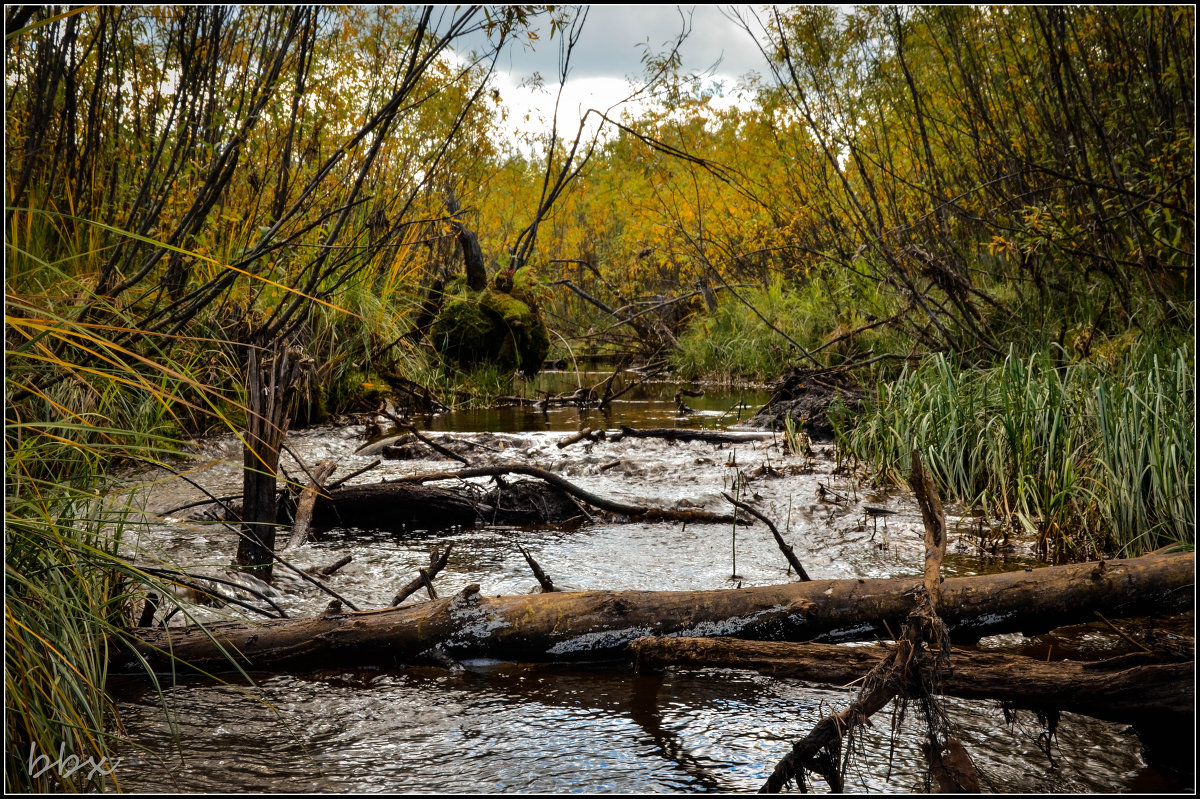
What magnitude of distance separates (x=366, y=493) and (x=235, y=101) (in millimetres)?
1958

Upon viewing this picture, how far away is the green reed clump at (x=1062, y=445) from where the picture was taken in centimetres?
345

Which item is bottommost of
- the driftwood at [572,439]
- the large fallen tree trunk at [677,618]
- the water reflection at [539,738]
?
the water reflection at [539,738]

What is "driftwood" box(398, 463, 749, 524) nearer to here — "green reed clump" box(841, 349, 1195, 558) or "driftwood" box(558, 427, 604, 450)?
"green reed clump" box(841, 349, 1195, 558)

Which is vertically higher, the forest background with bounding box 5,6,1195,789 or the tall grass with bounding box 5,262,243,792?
the forest background with bounding box 5,6,1195,789

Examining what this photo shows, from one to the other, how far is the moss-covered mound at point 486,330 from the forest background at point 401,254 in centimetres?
28

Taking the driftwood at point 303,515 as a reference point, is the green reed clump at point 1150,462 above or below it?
above

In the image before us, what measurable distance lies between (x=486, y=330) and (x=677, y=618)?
8.11 m

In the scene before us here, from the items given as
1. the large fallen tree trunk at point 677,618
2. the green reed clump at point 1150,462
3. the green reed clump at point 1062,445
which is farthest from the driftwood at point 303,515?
the green reed clump at point 1150,462

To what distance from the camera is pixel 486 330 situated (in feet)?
33.3

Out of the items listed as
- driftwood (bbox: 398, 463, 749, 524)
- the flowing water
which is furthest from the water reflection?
driftwood (bbox: 398, 463, 749, 524)

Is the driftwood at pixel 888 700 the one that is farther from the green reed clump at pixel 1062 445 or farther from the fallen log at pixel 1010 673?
the green reed clump at pixel 1062 445

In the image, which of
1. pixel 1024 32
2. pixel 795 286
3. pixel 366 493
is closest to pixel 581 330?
pixel 795 286

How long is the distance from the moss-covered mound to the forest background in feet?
0.91

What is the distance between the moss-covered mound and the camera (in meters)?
10.1
